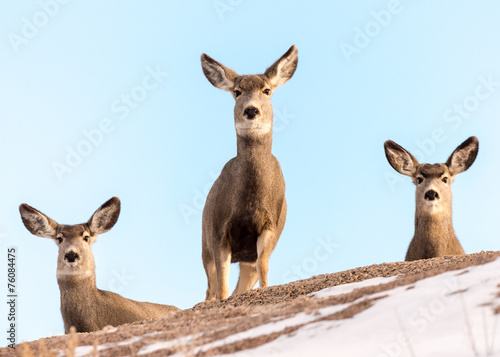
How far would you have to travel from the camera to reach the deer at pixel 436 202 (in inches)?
420

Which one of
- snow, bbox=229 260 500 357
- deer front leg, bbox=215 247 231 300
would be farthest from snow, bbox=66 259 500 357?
deer front leg, bbox=215 247 231 300

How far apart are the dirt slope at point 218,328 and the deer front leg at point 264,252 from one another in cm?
137

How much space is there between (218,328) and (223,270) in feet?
12.6

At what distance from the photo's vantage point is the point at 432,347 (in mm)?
4258

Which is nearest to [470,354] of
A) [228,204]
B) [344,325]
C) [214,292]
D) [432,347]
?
[432,347]

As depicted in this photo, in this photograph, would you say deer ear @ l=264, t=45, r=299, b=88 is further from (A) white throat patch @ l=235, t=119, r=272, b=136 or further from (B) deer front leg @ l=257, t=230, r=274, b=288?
(B) deer front leg @ l=257, t=230, r=274, b=288

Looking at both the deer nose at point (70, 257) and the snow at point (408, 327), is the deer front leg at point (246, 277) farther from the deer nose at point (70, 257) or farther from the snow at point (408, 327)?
the snow at point (408, 327)

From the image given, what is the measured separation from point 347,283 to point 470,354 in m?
3.86

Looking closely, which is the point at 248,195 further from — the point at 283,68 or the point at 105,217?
the point at 105,217

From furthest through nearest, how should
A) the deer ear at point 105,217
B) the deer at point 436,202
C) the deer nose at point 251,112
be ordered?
the deer ear at point 105,217 → the deer at point 436,202 → the deer nose at point 251,112

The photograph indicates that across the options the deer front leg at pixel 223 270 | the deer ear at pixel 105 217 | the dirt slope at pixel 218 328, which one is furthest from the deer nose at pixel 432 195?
Result: the deer ear at pixel 105 217

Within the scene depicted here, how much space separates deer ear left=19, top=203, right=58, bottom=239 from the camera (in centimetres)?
1095

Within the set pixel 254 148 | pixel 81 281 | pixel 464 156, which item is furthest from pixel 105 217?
pixel 464 156

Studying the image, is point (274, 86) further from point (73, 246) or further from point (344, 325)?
point (344, 325)
